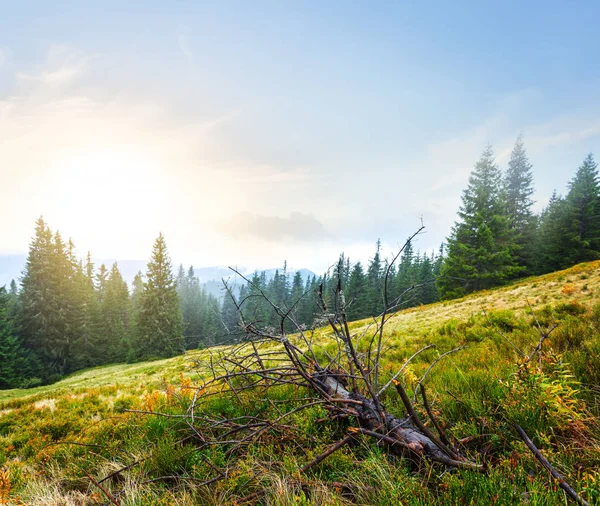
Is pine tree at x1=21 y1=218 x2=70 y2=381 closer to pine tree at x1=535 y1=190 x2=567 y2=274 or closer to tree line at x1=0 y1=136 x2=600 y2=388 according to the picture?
tree line at x1=0 y1=136 x2=600 y2=388

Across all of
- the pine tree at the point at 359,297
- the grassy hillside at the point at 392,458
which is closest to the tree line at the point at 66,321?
the grassy hillside at the point at 392,458

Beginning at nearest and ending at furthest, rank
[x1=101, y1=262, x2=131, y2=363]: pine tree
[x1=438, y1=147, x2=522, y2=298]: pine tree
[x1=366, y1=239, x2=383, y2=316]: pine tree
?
[x1=438, y1=147, x2=522, y2=298]: pine tree → [x1=101, y1=262, x2=131, y2=363]: pine tree → [x1=366, y1=239, x2=383, y2=316]: pine tree


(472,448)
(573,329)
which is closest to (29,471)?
(472,448)

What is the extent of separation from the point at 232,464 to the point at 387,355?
17.1 ft

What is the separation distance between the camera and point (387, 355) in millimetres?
6805

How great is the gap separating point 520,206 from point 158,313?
2071 inches

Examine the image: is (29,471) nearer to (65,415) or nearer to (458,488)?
(65,415)

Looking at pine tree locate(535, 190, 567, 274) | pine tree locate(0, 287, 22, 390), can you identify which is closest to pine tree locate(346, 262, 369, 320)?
pine tree locate(535, 190, 567, 274)

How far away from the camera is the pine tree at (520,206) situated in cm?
3403

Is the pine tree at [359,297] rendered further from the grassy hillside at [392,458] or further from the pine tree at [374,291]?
the grassy hillside at [392,458]

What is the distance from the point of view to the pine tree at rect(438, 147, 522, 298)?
2950 cm

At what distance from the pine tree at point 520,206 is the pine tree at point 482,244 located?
2.78 meters

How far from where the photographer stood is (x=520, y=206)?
37031 millimetres

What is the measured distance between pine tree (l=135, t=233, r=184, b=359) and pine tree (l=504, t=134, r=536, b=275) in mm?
45832
